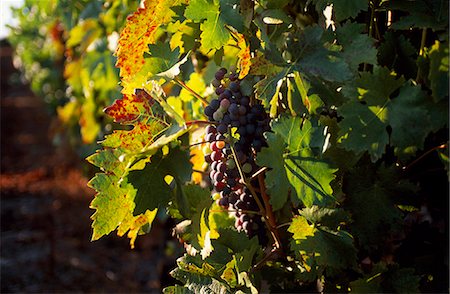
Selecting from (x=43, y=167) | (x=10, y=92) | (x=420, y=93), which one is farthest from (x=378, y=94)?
(x=10, y=92)

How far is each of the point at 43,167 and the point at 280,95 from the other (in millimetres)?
8980

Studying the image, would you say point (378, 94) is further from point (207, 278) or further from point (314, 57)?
point (207, 278)

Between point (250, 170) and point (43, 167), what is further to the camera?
point (43, 167)

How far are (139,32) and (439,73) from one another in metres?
0.69

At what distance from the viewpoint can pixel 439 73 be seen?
1.35 m

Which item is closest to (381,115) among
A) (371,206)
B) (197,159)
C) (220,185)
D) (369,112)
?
(369,112)

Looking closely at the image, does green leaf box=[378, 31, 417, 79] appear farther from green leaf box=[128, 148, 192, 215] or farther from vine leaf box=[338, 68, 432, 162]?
green leaf box=[128, 148, 192, 215]

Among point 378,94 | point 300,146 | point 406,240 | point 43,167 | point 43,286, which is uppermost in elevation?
point 378,94

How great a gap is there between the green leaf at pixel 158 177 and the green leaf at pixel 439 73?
1.87 ft

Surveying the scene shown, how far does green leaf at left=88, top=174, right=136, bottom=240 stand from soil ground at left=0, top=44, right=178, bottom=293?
2903 mm

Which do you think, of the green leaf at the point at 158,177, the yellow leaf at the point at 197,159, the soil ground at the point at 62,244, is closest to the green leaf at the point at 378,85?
the green leaf at the point at 158,177

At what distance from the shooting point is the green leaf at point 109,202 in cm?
162

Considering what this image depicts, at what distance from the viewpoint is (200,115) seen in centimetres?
200

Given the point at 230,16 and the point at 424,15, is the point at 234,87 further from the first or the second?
the point at 424,15
